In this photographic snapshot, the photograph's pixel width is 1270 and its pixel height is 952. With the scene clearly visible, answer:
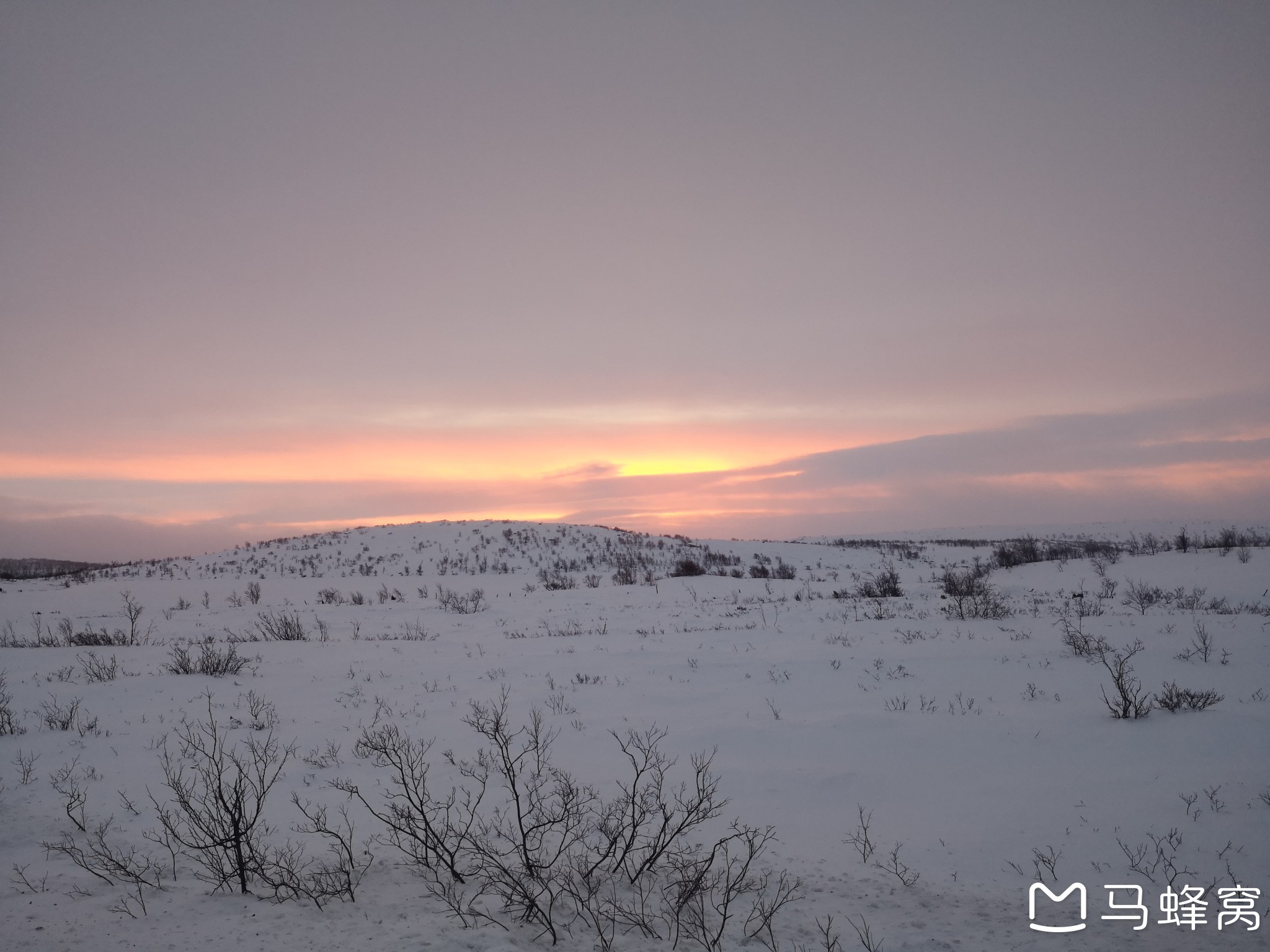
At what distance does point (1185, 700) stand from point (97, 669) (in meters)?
14.8

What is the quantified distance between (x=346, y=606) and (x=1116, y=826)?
65.9ft

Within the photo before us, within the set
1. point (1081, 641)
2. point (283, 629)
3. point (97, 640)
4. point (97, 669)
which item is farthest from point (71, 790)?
point (1081, 641)

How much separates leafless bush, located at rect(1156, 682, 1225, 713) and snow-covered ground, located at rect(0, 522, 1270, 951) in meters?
0.14

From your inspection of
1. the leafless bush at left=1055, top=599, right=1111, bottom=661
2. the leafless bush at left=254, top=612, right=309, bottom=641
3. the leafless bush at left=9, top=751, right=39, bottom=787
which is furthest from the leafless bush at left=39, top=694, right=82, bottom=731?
the leafless bush at left=1055, top=599, right=1111, bottom=661

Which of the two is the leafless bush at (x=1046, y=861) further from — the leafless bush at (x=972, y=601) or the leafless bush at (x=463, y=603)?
the leafless bush at (x=463, y=603)

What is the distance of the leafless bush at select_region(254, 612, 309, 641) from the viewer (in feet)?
46.2

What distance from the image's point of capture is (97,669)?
1029cm

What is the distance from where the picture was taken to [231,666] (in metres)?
10.4

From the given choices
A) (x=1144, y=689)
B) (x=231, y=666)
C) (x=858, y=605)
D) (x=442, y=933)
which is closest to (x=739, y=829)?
(x=442, y=933)

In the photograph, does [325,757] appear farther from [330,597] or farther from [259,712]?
[330,597]

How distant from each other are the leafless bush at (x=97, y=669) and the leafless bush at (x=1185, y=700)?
44.9 feet

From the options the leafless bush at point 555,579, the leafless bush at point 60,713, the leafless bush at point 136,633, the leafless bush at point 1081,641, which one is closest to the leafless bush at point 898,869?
the leafless bush at point 1081,641

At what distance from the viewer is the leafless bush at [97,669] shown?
9719 millimetres

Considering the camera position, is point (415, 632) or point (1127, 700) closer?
point (1127, 700)
